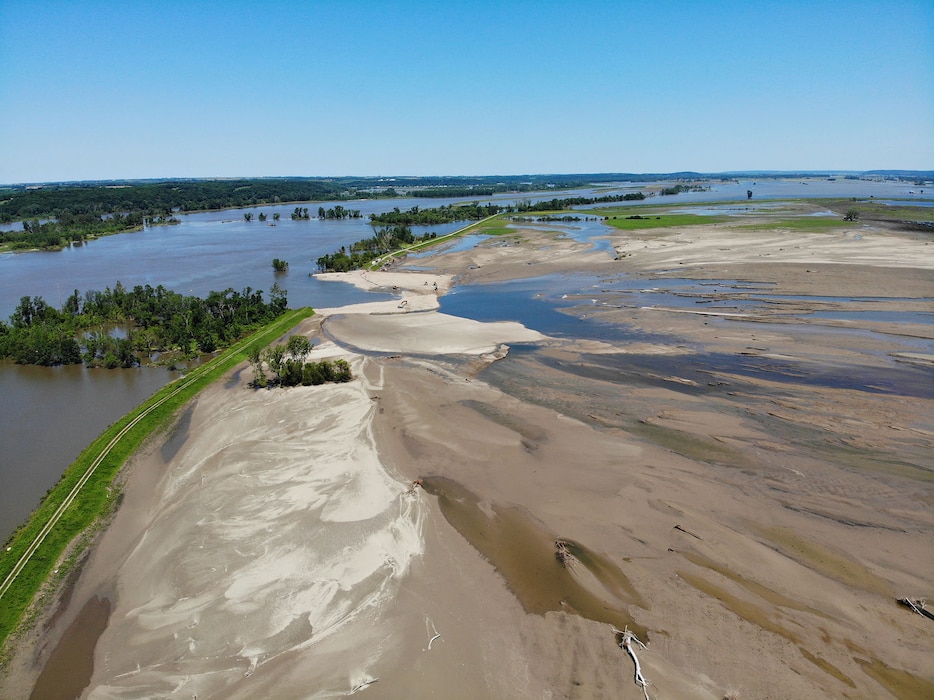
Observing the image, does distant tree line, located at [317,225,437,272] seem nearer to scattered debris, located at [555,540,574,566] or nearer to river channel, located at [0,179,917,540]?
river channel, located at [0,179,917,540]

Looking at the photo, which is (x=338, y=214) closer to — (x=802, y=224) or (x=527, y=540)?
(x=802, y=224)

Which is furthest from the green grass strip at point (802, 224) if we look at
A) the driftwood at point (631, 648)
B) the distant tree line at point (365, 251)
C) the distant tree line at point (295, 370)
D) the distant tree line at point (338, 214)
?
the distant tree line at point (338, 214)

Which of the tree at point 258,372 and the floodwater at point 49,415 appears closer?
the floodwater at point 49,415

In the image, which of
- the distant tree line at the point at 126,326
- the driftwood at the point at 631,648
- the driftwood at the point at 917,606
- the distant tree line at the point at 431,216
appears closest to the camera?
the driftwood at the point at 631,648

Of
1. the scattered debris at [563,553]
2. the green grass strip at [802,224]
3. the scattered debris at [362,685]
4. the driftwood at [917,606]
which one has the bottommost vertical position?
the scattered debris at [362,685]

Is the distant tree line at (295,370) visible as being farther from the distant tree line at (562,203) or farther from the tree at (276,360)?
the distant tree line at (562,203)

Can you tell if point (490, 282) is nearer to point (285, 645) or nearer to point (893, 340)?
point (893, 340)

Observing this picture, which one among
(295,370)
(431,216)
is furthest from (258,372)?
(431,216)

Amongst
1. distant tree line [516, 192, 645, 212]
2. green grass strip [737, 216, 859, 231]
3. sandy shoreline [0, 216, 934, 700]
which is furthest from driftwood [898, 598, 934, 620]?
distant tree line [516, 192, 645, 212]
